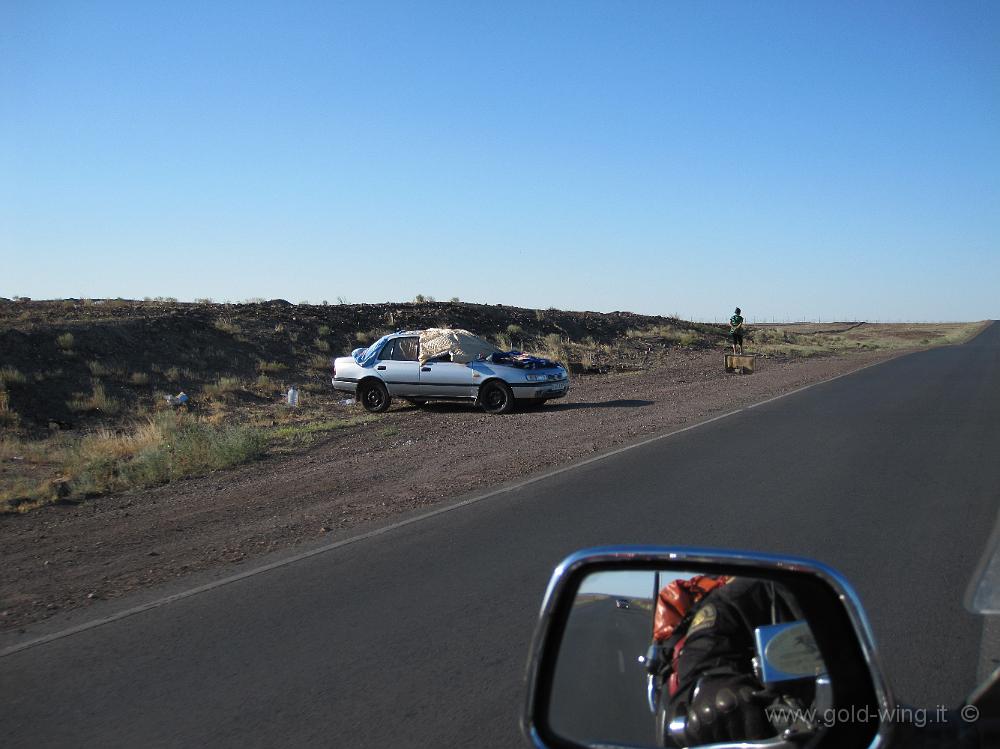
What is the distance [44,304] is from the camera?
3831 cm

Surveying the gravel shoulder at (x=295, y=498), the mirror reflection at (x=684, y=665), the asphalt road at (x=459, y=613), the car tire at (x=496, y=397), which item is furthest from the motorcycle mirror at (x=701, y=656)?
the car tire at (x=496, y=397)

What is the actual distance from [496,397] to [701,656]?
16.2m

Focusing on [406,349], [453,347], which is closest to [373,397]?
[406,349]

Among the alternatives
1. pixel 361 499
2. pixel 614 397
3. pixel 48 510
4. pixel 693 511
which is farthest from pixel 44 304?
pixel 693 511

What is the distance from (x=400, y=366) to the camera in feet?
63.7

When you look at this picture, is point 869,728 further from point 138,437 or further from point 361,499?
point 138,437

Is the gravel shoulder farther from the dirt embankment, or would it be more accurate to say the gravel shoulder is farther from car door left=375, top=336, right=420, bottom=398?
the dirt embankment

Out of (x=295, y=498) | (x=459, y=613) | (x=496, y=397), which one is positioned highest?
(x=496, y=397)

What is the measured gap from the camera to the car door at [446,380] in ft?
61.4

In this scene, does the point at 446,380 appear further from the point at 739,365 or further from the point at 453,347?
the point at 739,365

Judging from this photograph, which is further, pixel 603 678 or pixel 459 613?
pixel 459 613

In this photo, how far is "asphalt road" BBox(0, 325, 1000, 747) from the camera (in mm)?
4391

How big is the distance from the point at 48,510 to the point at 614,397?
13.3 metres

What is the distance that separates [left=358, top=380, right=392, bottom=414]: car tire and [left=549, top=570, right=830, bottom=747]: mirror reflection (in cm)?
1736
